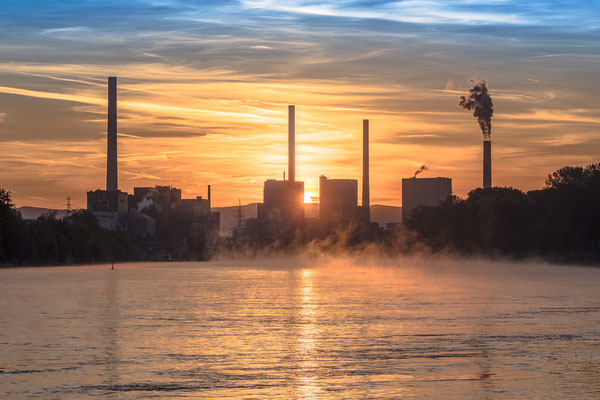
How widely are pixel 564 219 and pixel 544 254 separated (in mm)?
12545

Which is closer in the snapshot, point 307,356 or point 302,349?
point 307,356

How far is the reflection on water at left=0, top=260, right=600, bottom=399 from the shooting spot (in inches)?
1455

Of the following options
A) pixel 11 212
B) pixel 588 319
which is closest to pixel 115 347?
pixel 588 319

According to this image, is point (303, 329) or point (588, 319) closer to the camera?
point (303, 329)

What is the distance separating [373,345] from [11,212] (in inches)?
6038

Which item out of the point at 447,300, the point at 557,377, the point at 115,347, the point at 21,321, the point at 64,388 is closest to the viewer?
the point at 64,388

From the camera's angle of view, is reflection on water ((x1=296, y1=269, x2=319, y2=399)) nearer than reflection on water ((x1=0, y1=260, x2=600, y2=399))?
Yes

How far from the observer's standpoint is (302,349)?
50.1 meters

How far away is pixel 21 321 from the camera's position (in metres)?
69.0

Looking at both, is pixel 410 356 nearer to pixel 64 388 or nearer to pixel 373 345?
pixel 373 345

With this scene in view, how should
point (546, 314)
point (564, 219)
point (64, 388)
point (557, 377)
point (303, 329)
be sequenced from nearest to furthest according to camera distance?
1. point (64, 388)
2. point (557, 377)
3. point (303, 329)
4. point (546, 314)
5. point (564, 219)

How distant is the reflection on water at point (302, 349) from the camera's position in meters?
37.0

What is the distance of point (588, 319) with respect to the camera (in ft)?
227

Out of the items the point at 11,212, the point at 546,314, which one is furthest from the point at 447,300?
the point at 11,212
